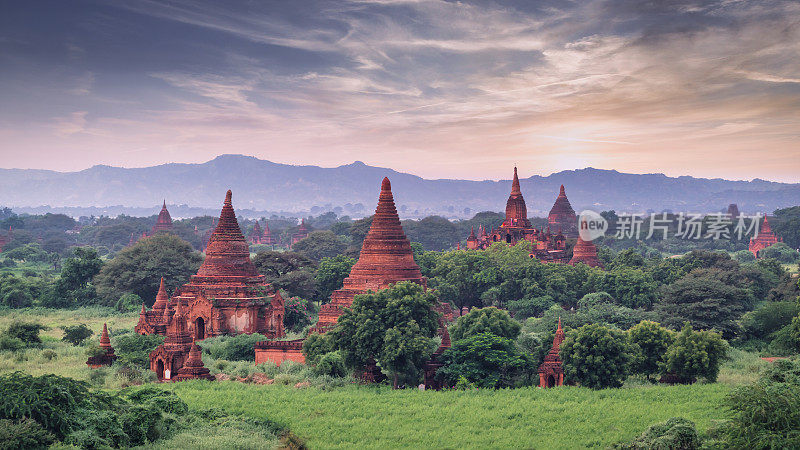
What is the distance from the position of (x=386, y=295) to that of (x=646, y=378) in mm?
13790

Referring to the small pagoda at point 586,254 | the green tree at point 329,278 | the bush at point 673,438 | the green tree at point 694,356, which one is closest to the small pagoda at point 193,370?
the bush at point 673,438

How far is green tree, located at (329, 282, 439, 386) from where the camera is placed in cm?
3628

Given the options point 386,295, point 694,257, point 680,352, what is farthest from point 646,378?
point 694,257

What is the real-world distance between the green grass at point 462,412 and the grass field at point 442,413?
4 centimetres

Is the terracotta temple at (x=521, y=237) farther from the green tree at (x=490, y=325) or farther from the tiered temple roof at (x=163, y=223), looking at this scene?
the tiered temple roof at (x=163, y=223)

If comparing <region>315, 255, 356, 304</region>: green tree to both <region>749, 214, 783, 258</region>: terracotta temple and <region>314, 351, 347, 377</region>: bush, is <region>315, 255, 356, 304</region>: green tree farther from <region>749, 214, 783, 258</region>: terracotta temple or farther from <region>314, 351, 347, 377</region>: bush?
<region>749, 214, 783, 258</region>: terracotta temple

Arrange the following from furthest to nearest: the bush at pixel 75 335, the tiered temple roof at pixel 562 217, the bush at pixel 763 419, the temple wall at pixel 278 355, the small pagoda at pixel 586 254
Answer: the tiered temple roof at pixel 562 217, the small pagoda at pixel 586 254, the bush at pixel 75 335, the temple wall at pixel 278 355, the bush at pixel 763 419

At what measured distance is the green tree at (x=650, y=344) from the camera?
38.4 metres

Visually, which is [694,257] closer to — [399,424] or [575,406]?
[575,406]

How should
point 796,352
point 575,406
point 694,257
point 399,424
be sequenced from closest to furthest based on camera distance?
point 399,424 < point 575,406 < point 796,352 < point 694,257

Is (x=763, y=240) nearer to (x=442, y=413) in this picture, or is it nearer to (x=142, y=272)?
(x=142, y=272)

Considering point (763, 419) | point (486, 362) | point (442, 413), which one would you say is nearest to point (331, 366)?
point (486, 362)

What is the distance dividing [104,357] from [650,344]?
28047 mm

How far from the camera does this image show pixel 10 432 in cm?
2127
